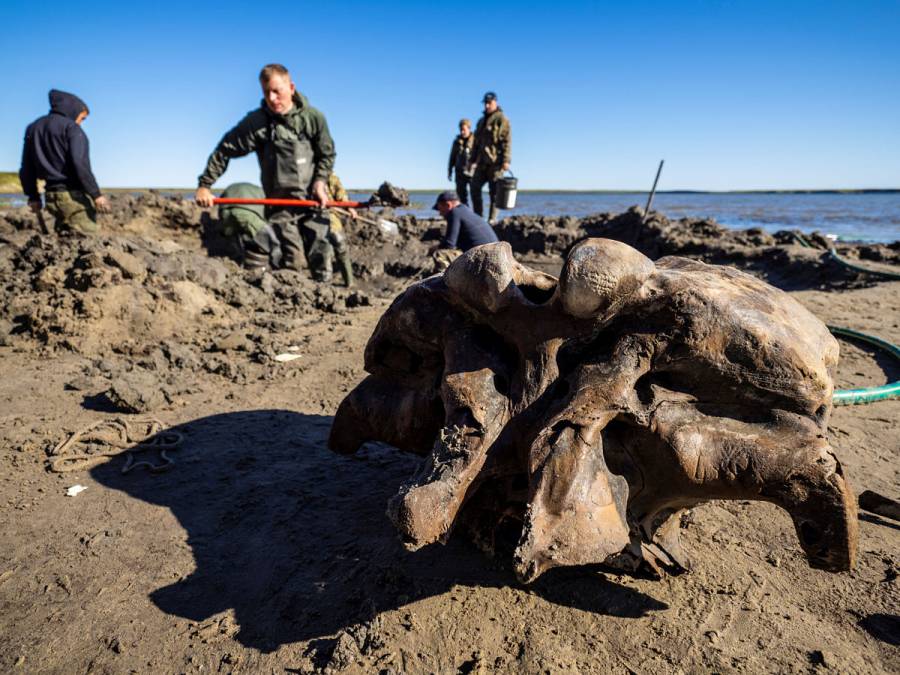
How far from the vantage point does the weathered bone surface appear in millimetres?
1721

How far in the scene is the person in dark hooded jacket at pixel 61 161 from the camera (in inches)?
251

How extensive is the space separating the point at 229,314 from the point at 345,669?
4853mm

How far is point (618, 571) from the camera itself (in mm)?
2082

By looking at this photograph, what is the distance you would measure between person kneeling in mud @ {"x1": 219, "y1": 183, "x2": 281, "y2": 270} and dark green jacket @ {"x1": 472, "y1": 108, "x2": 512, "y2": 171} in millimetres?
4922

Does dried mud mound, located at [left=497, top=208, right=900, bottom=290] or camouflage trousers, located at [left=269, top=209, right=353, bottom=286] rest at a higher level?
camouflage trousers, located at [left=269, top=209, right=353, bottom=286]

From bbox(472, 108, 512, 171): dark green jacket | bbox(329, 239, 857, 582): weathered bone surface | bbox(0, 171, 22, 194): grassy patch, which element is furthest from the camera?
bbox(0, 171, 22, 194): grassy patch

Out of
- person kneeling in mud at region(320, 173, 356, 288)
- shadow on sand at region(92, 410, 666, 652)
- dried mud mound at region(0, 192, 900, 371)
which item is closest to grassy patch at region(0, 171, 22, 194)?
dried mud mound at region(0, 192, 900, 371)

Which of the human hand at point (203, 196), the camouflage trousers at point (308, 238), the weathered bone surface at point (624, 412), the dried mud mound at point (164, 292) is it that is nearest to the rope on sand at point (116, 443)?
the dried mud mound at point (164, 292)

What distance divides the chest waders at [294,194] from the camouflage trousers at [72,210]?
2.22 m

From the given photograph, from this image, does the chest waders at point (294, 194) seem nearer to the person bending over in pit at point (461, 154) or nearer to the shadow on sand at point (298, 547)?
the shadow on sand at point (298, 547)

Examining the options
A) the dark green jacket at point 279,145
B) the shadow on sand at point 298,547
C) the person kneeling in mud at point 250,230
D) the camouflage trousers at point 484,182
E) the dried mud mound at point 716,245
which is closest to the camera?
the shadow on sand at point 298,547

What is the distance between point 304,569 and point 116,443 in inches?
70.9

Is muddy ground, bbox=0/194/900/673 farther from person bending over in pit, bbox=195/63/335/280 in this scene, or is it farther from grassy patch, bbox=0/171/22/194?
grassy patch, bbox=0/171/22/194

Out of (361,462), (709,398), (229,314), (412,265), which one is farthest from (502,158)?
(709,398)
